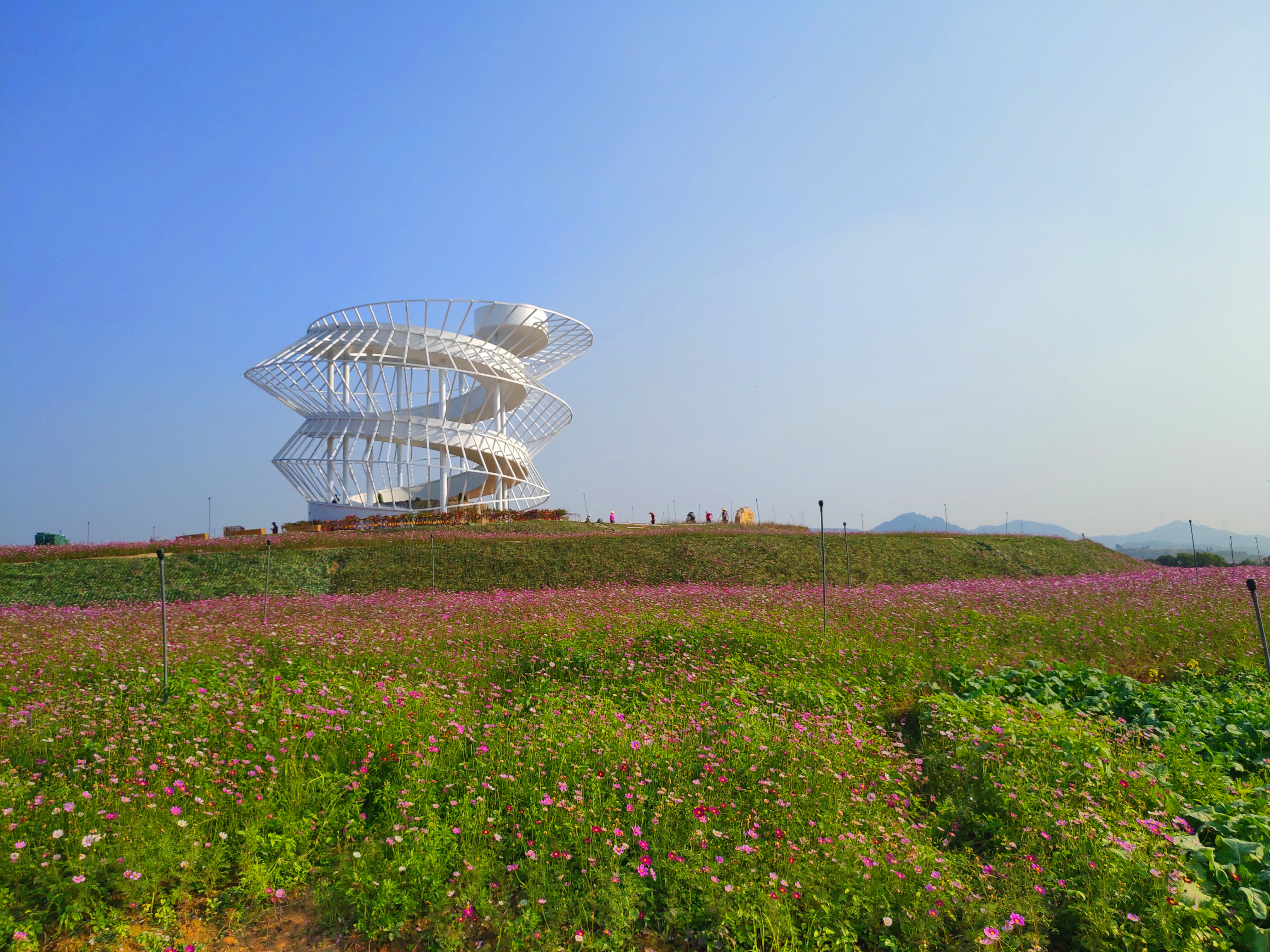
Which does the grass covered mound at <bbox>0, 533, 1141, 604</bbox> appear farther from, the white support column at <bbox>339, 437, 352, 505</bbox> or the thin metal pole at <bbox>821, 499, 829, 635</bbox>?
the white support column at <bbox>339, 437, 352, 505</bbox>

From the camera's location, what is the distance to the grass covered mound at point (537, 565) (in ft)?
66.3

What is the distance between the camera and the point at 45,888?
389 centimetres

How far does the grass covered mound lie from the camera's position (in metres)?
20.2

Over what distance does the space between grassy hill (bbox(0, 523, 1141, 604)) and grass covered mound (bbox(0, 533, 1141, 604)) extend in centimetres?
7

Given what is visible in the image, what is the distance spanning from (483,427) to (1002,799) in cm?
4277

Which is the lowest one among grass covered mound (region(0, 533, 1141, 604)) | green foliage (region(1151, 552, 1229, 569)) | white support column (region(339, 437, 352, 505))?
green foliage (region(1151, 552, 1229, 569))

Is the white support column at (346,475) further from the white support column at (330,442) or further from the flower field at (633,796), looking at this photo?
the flower field at (633,796)

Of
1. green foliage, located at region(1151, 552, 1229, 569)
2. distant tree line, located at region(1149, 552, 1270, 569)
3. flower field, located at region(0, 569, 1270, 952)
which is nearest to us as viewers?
flower field, located at region(0, 569, 1270, 952)

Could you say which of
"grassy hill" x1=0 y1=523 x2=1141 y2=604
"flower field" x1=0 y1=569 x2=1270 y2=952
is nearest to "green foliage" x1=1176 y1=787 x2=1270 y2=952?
"flower field" x1=0 y1=569 x2=1270 y2=952

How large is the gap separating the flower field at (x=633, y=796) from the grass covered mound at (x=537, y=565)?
11903 mm

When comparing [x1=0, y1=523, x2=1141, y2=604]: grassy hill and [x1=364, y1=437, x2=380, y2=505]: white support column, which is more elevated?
[x1=364, y1=437, x2=380, y2=505]: white support column

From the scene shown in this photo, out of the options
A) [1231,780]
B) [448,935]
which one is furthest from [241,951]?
[1231,780]

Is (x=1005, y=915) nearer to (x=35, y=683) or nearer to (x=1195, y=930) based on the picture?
(x=1195, y=930)

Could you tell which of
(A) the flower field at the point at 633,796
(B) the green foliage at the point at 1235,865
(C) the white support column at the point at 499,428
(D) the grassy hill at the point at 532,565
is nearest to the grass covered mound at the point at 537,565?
(D) the grassy hill at the point at 532,565
